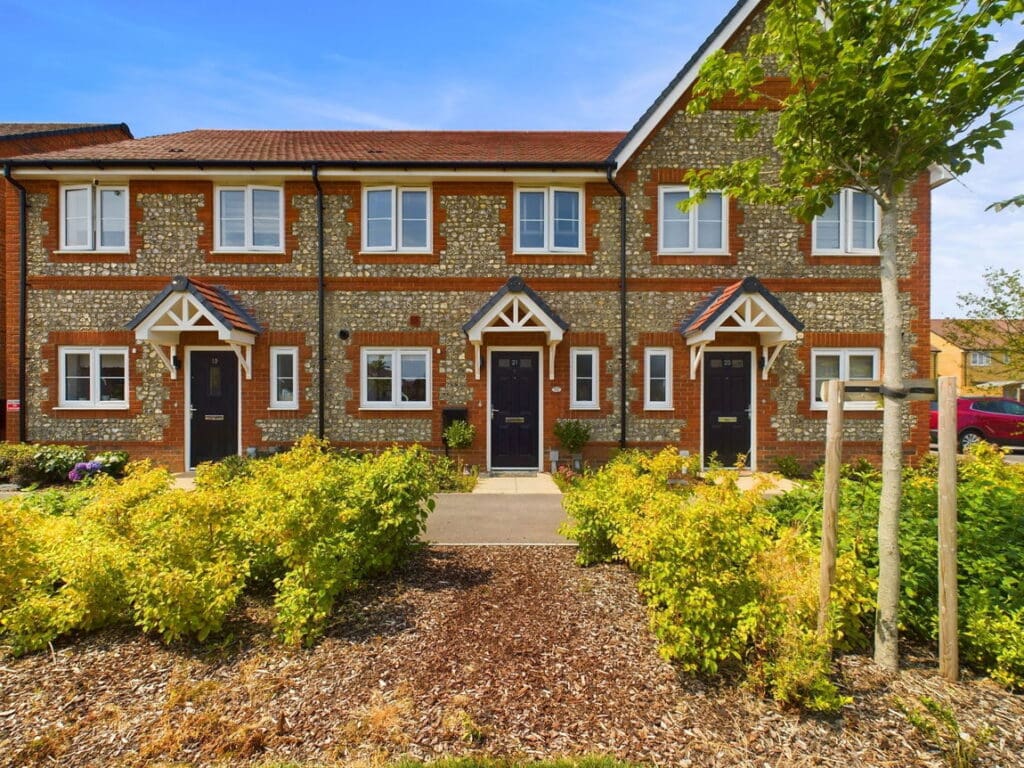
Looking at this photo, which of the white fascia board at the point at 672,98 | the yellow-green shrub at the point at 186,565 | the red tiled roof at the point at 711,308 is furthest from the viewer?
the white fascia board at the point at 672,98

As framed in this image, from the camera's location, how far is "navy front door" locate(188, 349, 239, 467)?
11125 millimetres

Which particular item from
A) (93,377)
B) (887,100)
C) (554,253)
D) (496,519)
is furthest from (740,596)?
(93,377)

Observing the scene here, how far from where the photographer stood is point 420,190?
1131cm

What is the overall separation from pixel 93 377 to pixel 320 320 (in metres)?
5.34

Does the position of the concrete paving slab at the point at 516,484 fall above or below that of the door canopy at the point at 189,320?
below

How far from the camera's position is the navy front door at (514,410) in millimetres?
11312

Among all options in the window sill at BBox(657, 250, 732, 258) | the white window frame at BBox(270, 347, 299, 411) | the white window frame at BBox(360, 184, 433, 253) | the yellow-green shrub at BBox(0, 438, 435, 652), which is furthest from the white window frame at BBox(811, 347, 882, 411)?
the white window frame at BBox(270, 347, 299, 411)

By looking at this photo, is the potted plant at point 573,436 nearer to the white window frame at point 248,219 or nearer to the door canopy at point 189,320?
the door canopy at point 189,320

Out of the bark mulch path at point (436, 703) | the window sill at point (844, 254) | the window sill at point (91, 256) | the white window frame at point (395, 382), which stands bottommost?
the bark mulch path at point (436, 703)

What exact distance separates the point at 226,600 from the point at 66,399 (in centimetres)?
1119

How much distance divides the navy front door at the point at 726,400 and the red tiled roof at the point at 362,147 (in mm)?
5583

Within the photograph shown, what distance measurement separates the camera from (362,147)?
Answer: 12398 mm

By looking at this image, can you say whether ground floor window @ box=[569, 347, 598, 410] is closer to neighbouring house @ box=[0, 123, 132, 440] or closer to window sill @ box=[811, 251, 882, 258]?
window sill @ box=[811, 251, 882, 258]

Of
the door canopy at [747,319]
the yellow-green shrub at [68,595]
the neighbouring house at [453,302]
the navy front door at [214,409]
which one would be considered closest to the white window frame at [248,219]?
Result: the neighbouring house at [453,302]
